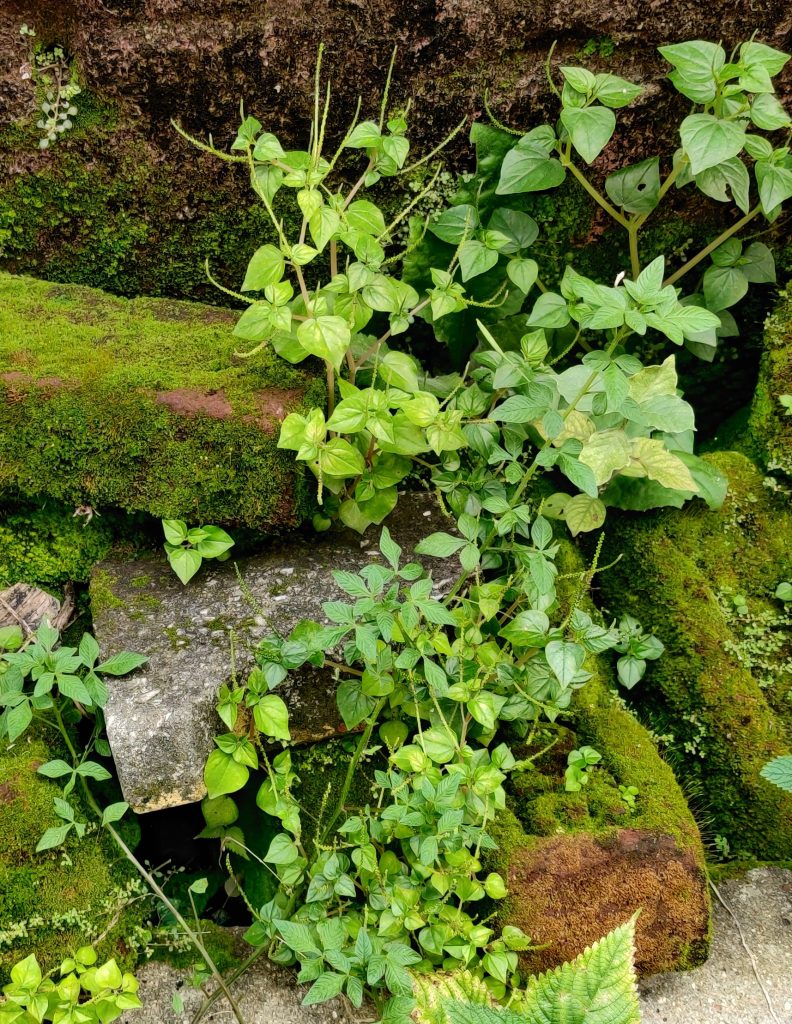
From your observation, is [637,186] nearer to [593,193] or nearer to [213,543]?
[593,193]

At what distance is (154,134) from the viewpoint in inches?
114

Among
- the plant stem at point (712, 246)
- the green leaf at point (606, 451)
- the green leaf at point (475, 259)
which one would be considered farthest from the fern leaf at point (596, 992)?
the plant stem at point (712, 246)

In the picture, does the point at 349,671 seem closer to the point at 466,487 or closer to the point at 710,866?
the point at 466,487

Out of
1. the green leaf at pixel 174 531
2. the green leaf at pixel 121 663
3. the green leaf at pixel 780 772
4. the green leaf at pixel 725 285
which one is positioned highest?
the green leaf at pixel 725 285

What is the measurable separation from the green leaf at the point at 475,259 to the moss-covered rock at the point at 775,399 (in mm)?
1100

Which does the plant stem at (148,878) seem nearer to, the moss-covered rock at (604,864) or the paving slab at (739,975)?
the moss-covered rock at (604,864)

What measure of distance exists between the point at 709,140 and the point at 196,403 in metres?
1.67

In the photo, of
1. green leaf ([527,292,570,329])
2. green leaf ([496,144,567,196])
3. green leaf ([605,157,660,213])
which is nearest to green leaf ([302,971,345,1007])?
green leaf ([527,292,570,329])

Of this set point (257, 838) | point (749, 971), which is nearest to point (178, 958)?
point (257, 838)

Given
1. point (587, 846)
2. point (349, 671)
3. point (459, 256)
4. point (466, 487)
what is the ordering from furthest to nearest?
1. point (459, 256)
2. point (466, 487)
3. point (349, 671)
4. point (587, 846)

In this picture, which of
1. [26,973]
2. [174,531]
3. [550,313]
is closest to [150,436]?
[174,531]

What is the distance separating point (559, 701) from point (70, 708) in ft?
4.49

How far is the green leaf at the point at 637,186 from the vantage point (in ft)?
9.37

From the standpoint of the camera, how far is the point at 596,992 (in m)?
1.45
